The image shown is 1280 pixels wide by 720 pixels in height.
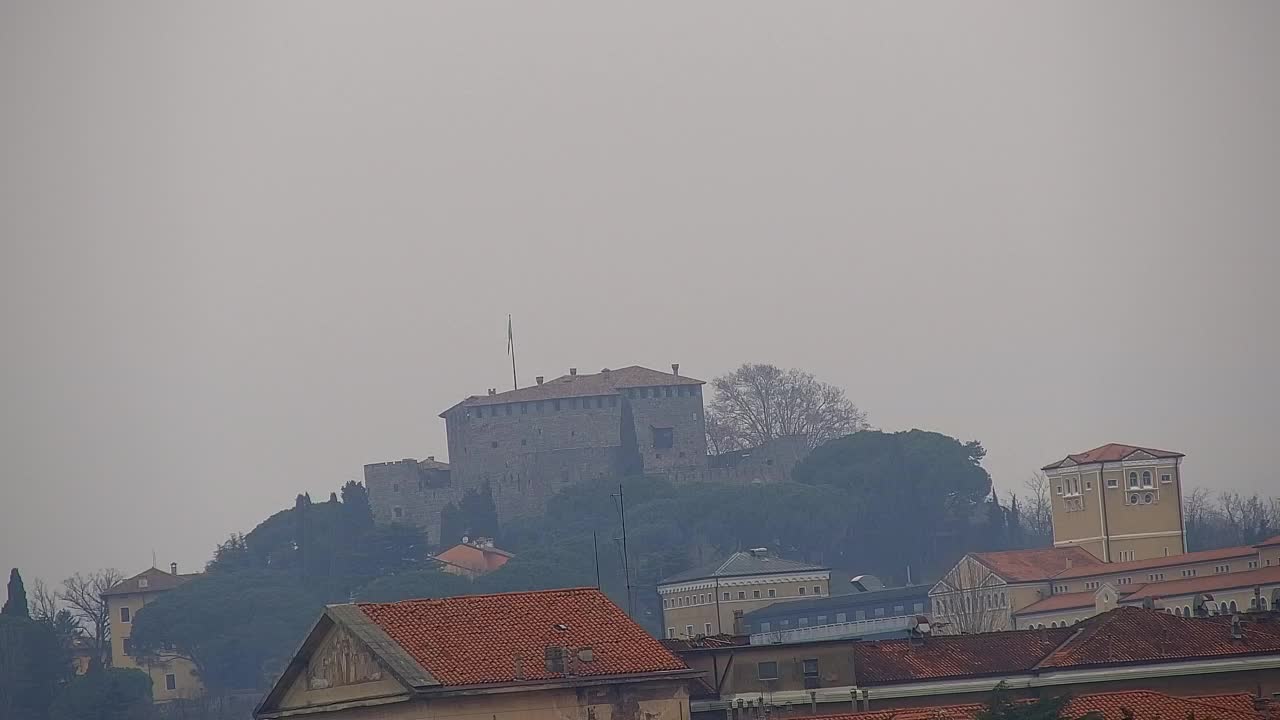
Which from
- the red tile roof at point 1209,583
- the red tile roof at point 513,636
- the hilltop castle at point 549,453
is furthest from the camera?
the hilltop castle at point 549,453

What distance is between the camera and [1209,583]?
8731 cm

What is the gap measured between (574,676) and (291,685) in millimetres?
4076

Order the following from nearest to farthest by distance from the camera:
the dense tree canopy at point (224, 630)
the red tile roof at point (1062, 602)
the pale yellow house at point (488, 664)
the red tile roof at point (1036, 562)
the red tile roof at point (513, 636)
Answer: the pale yellow house at point (488, 664) → the red tile roof at point (513, 636) → the red tile roof at point (1062, 602) → the red tile roof at point (1036, 562) → the dense tree canopy at point (224, 630)

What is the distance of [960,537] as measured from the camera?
123m

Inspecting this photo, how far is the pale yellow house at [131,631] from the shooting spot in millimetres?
110625

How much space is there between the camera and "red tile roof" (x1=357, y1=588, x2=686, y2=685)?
31078mm

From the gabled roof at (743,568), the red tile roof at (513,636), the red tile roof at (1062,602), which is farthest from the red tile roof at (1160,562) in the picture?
the red tile roof at (513,636)

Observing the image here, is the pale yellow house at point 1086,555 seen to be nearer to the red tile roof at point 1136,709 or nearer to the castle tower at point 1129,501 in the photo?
the castle tower at point 1129,501

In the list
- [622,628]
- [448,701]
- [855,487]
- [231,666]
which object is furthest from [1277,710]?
[855,487]

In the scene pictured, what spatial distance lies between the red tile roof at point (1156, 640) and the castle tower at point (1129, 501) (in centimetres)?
5927

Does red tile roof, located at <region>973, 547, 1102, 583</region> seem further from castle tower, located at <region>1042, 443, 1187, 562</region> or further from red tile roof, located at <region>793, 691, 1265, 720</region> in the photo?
red tile roof, located at <region>793, 691, 1265, 720</region>

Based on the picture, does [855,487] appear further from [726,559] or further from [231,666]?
[231,666]

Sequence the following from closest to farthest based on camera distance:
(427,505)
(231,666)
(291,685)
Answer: (291,685), (231,666), (427,505)

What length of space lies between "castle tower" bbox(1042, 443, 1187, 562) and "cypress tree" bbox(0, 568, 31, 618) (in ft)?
129
